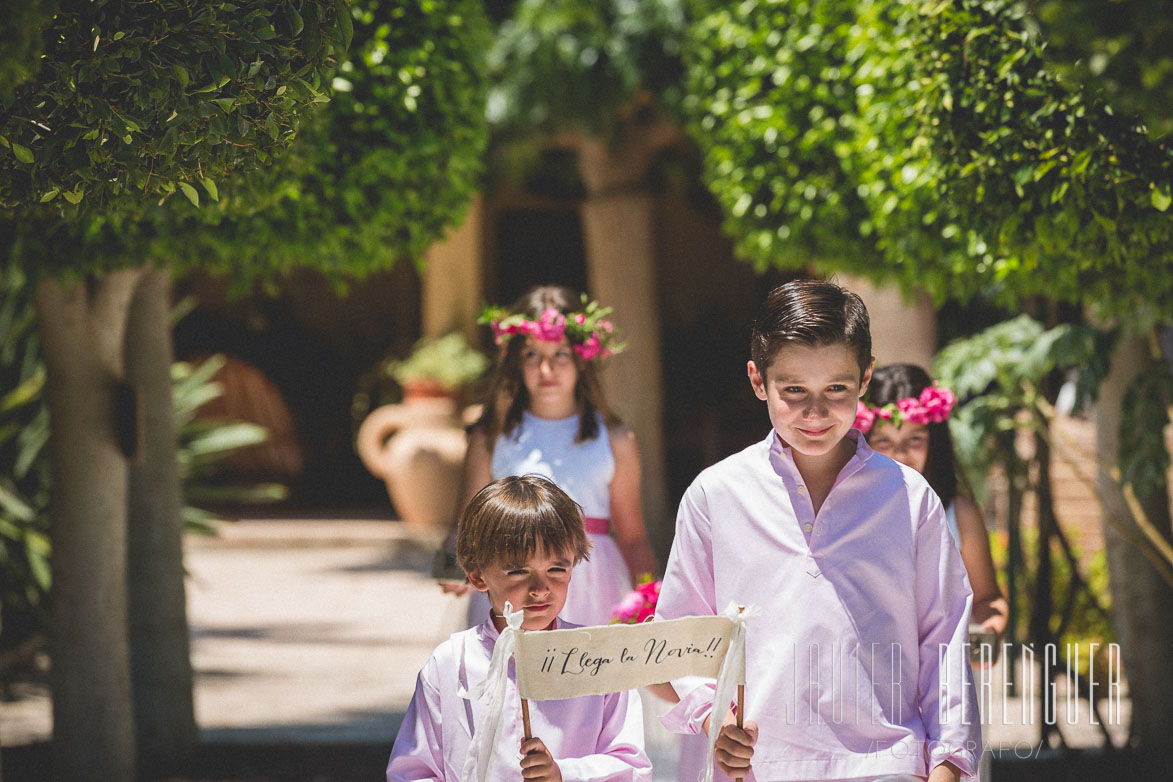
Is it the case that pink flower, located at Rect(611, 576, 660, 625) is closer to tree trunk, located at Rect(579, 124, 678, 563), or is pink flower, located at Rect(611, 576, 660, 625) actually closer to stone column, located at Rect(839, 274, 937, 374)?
stone column, located at Rect(839, 274, 937, 374)

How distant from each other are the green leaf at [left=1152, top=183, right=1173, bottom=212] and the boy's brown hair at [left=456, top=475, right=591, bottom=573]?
1.61 meters

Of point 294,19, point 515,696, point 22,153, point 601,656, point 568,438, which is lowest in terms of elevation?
point 515,696

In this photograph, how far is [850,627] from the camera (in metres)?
2.28

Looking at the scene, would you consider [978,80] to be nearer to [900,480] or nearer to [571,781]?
[900,480]

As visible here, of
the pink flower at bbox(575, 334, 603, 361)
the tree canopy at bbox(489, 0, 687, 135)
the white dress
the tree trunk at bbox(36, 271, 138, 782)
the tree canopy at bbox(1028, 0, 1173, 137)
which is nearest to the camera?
the tree canopy at bbox(1028, 0, 1173, 137)

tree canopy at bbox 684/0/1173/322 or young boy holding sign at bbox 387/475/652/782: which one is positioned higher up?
tree canopy at bbox 684/0/1173/322

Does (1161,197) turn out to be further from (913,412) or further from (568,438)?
(568,438)

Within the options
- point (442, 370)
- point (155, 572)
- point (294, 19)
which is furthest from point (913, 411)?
point (442, 370)

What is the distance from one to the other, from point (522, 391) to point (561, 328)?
286 mm

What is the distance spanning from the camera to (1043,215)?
3.18 m

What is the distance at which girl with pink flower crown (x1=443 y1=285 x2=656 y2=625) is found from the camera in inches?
153

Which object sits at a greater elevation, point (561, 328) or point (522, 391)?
point (561, 328)

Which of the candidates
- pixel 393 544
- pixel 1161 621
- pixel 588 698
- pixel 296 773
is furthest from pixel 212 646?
pixel 588 698

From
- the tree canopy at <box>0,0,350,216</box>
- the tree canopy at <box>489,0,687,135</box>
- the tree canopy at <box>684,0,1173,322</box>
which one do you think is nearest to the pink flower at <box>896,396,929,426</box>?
the tree canopy at <box>684,0,1173,322</box>
